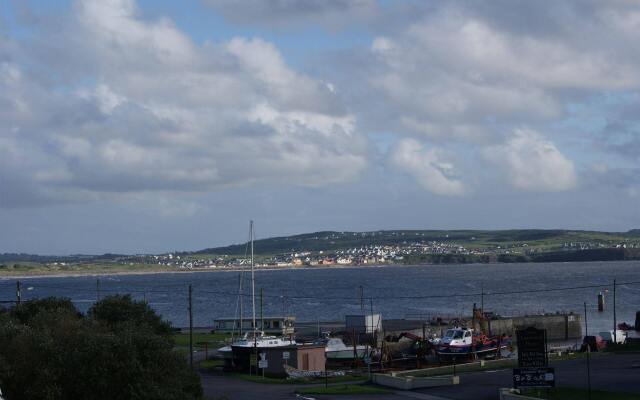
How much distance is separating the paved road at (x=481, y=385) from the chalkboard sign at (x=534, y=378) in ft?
13.2

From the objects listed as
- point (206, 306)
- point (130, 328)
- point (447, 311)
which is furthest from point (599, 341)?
point (206, 306)

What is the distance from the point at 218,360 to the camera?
A: 72750mm

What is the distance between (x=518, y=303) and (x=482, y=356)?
82.9m

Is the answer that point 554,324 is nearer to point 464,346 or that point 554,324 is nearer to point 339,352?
point 464,346

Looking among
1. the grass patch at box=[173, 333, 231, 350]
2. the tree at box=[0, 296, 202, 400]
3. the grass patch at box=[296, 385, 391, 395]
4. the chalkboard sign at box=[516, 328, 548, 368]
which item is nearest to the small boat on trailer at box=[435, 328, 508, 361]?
the grass patch at box=[296, 385, 391, 395]

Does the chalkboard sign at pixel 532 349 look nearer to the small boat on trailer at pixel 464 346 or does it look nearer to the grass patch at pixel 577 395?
the grass patch at pixel 577 395

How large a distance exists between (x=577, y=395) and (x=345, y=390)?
1285cm

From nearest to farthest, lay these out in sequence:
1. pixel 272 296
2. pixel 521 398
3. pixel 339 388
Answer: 1. pixel 521 398
2. pixel 339 388
3. pixel 272 296

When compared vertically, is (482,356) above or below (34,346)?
below

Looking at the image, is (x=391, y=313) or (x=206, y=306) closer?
(x=391, y=313)

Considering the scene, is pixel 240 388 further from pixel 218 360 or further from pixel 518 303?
pixel 518 303

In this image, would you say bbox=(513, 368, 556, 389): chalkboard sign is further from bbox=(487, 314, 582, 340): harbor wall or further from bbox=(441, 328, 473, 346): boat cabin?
bbox=(487, 314, 582, 340): harbor wall

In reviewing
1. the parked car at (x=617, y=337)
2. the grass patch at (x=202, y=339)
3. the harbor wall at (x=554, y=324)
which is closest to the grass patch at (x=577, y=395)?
the parked car at (x=617, y=337)

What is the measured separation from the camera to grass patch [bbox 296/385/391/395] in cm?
4916
